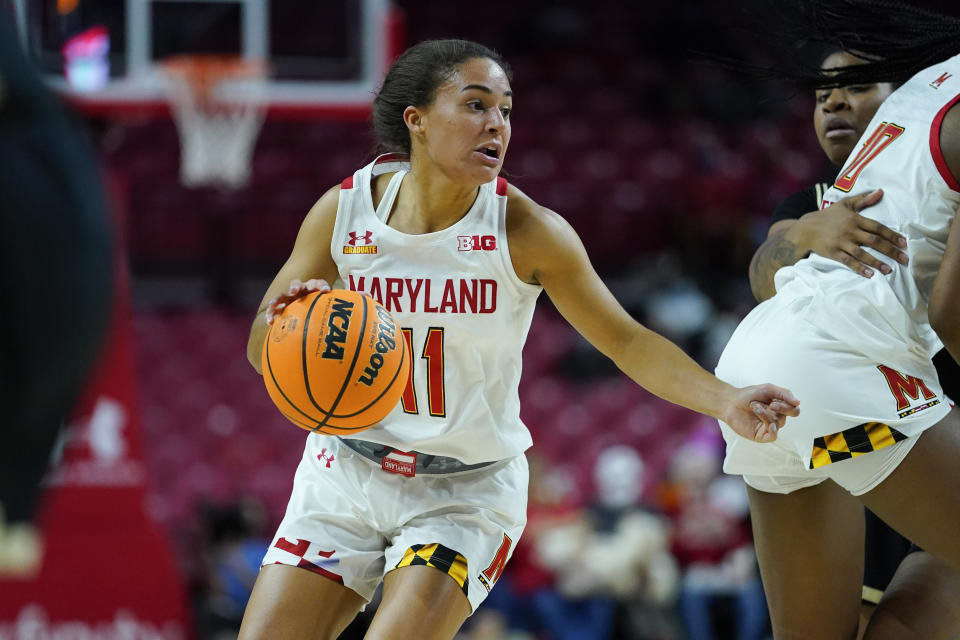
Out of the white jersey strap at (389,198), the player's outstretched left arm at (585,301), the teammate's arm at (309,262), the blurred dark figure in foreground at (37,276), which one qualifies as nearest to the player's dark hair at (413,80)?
the white jersey strap at (389,198)

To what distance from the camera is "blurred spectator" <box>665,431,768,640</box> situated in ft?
25.4

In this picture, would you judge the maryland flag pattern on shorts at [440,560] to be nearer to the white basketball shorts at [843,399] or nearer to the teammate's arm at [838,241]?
the white basketball shorts at [843,399]

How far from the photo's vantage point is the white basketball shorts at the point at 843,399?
111 inches

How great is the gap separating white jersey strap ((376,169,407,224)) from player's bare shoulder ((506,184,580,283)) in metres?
0.33

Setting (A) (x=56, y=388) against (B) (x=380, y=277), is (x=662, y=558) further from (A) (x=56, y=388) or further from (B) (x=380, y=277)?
(A) (x=56, y=388)

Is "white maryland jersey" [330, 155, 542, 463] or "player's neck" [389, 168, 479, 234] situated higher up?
"player's neck" [389, 168, 479, 234]

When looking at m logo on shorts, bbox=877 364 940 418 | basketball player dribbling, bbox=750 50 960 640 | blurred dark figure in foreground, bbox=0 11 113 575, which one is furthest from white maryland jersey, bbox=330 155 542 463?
blurred dark figure in foreground, bbox=0 11 113 575

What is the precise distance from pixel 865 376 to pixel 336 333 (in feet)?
4.08

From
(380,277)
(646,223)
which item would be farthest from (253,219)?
(380,277)

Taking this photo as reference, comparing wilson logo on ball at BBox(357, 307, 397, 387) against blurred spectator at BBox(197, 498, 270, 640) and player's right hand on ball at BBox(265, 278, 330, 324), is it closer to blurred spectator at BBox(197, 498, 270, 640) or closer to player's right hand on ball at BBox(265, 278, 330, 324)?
player's right hand on ball at BBox(265, 278, 330, 324)

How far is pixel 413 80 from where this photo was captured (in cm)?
343

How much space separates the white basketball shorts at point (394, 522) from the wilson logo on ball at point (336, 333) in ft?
1.57

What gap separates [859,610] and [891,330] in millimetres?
766

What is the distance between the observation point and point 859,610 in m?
3.16
